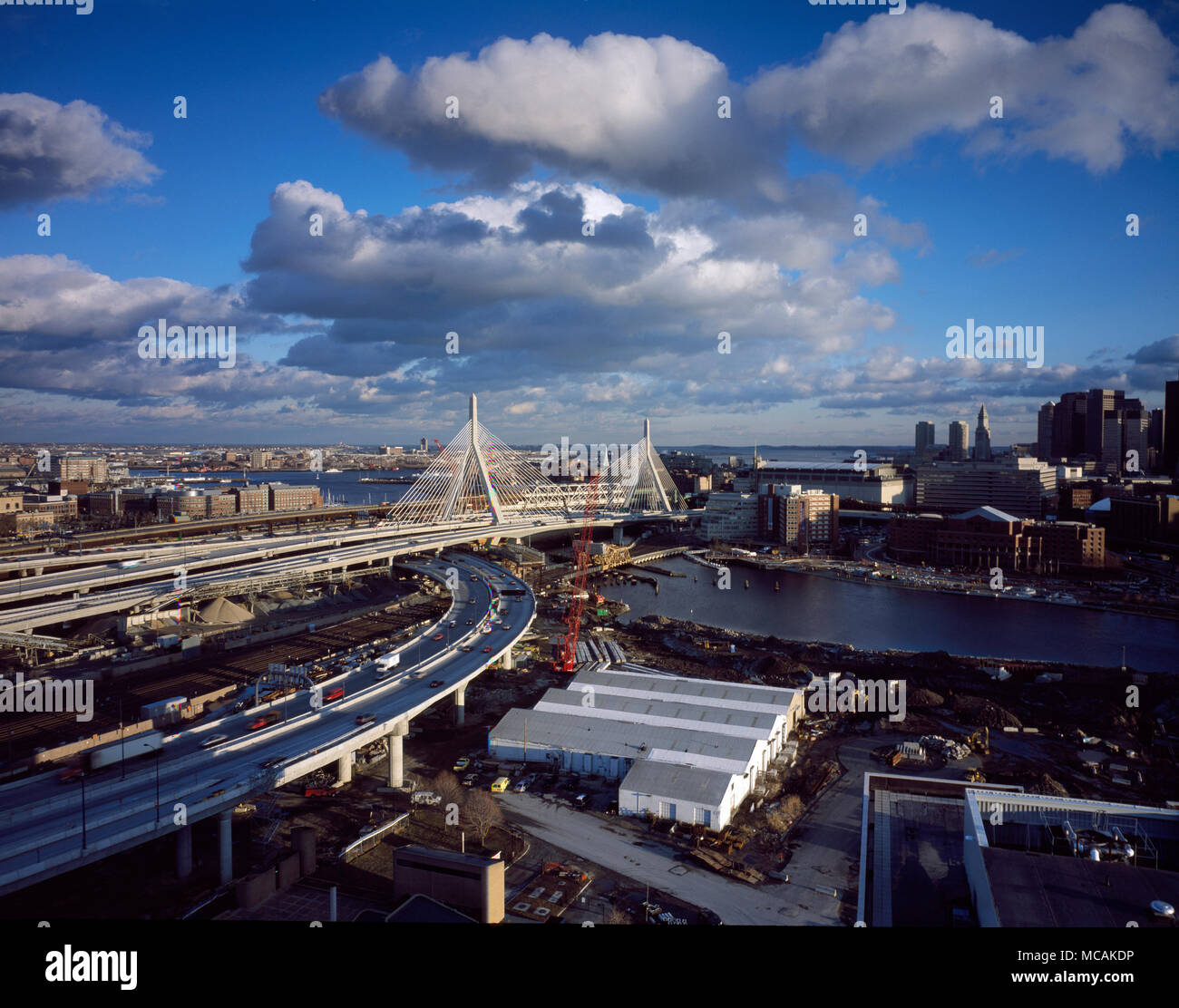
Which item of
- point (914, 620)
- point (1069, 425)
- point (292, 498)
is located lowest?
point (914, 620)

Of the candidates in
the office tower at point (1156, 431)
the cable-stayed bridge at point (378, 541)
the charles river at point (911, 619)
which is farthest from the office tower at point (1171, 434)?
the charles river at point (911, 619)

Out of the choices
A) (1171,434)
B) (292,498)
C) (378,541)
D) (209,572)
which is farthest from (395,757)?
(1171,434)

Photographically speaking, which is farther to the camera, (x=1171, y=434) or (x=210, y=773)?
(x=1171, y=434)

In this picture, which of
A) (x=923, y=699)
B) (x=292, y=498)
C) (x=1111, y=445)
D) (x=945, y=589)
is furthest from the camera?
(x=1111, y=445)

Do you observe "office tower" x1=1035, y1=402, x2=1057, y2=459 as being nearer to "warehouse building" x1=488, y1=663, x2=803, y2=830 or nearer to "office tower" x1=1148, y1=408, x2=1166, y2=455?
"office tower" x1=1148, y1=408, x2=1166, y2=455

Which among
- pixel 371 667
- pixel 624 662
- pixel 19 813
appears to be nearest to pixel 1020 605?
pixel 624 662

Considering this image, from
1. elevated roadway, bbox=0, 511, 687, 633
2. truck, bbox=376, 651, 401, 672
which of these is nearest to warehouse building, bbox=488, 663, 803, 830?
truck, bbox=376, 651, 401, 672

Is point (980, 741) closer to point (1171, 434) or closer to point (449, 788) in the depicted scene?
point (449, 788)

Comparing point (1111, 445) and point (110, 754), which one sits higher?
point (1111, 445)
